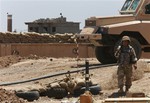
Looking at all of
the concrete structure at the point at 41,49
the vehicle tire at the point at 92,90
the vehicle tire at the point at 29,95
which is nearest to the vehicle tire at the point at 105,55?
the vehicle tire at the point at 92,90

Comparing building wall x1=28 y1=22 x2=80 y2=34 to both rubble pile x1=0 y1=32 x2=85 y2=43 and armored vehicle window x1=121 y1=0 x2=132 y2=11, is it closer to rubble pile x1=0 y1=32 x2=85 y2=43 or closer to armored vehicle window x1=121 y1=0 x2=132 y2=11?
rubble pile x1=0 y1=32 x2=85 y2=43

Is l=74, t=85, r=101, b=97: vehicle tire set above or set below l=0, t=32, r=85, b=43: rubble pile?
below

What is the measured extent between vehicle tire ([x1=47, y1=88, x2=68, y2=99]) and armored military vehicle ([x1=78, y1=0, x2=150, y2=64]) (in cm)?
556

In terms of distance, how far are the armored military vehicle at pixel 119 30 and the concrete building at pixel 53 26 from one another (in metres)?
21.3

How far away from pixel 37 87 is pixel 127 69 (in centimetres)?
273

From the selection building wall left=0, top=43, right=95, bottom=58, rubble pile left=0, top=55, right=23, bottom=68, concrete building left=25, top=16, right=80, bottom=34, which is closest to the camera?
rubble pile left=0, top=55, right=23, bottom=68

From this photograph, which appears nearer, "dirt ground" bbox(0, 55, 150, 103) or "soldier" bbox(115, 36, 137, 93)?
"soldier" bbox(115, 36, 137, 93)

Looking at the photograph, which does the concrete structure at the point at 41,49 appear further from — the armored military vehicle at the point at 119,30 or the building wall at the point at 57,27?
the building wall at the point at 57,27

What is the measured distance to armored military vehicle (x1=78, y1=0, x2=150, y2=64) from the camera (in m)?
21.2

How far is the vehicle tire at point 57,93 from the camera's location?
15870 mm

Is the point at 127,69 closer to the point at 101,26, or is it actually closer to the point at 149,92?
the point at 149,92

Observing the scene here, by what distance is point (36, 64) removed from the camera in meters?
24.8

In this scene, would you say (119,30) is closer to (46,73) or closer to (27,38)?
(46,73)

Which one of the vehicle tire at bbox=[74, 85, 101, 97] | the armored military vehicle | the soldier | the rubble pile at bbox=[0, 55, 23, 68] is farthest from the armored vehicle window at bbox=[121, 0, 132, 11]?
the soldier
